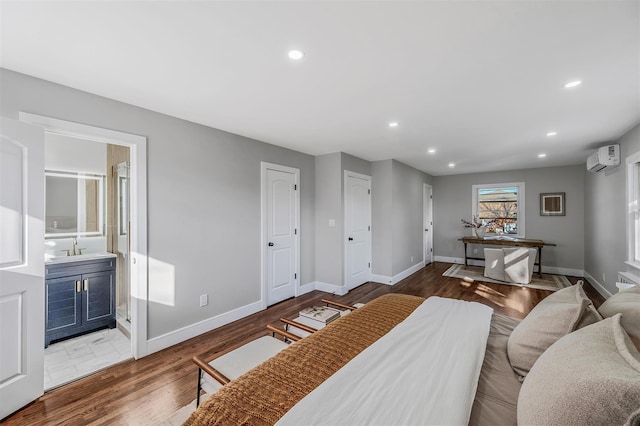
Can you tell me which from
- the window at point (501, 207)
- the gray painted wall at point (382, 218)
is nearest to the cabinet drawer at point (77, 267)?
the gray painted wall at point (382, 218)

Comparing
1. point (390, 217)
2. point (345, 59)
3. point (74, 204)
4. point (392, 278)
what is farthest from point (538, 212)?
point (74, 204)

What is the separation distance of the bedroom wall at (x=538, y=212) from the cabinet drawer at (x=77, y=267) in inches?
283

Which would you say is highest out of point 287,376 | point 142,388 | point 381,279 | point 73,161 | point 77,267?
point 73,161

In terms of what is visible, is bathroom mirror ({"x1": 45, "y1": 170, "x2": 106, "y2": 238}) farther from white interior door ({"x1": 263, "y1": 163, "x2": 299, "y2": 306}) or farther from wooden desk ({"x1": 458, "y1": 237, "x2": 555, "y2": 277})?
wooden desk ({"x1": 458, "y1": 237, "x2": 555, "y2": 277})

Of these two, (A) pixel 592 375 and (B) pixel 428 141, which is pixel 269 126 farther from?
(A) pixel 592 375

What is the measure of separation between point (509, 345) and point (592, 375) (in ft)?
2.22

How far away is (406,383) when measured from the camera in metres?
1.07

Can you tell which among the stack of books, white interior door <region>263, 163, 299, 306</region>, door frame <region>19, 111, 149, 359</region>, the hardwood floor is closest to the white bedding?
the stack of books

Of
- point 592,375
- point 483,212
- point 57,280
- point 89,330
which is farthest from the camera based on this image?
point 483,212

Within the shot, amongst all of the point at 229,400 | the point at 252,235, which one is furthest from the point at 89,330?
the point at 229,400

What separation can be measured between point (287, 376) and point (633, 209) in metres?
4.54

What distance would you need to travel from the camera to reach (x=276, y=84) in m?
2.14

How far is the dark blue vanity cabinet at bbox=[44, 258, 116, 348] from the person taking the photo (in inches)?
107

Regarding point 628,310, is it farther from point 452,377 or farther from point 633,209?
point 633,209
